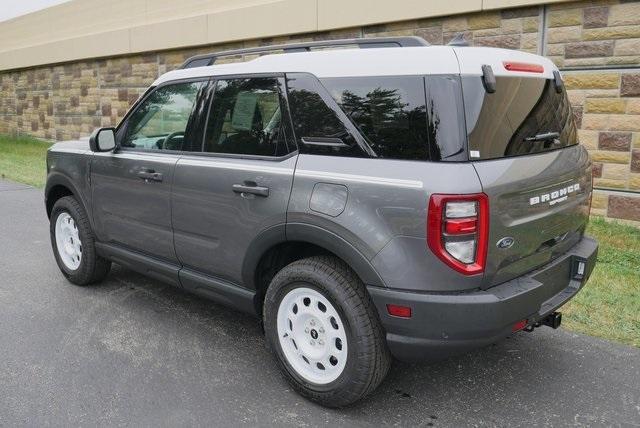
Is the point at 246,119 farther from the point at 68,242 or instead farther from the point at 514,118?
the point at 68,242

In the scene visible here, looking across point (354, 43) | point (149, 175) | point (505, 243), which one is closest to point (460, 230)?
point (505, 243)

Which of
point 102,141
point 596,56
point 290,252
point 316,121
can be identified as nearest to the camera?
point 316,121

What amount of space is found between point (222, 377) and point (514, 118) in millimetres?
2176

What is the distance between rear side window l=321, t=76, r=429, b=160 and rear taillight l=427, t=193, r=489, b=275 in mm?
276

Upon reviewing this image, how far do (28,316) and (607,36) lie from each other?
19.9 ft

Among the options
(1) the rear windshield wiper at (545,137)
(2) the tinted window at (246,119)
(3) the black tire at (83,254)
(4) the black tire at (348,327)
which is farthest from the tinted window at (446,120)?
(3) the black tire at (83,254)

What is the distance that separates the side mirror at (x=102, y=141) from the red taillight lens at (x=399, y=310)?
103 inches

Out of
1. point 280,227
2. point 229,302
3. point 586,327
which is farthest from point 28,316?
point 586,327

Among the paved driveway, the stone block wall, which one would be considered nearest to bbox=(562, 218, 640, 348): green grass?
the paved driveway

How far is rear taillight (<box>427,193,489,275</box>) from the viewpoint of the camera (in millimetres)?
2613

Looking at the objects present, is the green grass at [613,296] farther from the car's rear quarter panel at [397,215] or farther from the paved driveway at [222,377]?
the car's rear quarter panel at [397,215]

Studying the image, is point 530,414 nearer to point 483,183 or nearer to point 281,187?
point 483,183

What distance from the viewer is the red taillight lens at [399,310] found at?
8.98 feet

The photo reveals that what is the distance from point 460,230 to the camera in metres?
2.63
